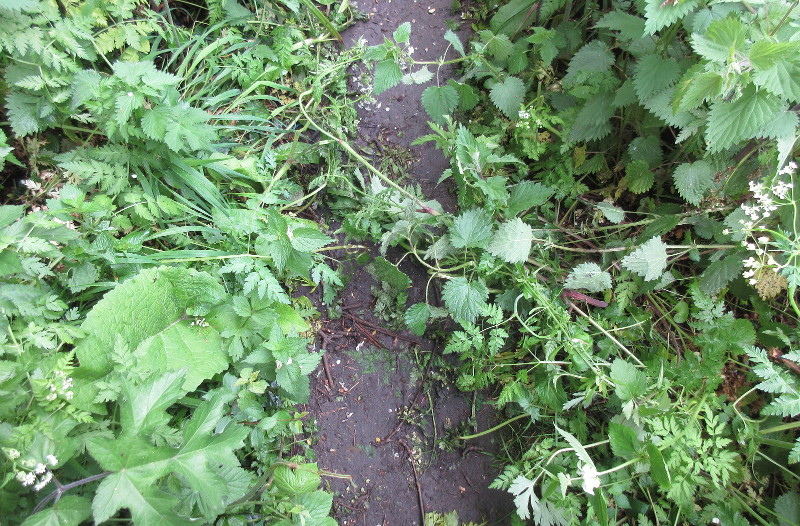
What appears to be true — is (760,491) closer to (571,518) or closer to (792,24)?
(571,518)

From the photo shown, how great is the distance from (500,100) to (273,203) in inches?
53.6

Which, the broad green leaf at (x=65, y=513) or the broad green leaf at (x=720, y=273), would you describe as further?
the broad green leaf at (x=720, y=273)

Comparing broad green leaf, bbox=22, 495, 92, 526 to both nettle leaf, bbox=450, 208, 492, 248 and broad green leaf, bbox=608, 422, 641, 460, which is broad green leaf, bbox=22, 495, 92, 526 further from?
broad green leaf, bbox=608, 422, 641, 460

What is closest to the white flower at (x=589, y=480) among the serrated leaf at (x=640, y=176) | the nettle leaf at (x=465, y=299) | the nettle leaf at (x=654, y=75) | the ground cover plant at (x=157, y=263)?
the nettle leaf at (x=465, y=299)

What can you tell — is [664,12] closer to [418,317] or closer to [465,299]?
[465,299]

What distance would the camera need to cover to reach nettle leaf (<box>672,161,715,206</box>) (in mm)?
2209

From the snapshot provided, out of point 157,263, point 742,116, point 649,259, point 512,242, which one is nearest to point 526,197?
point 512,242

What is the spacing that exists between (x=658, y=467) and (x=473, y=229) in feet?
3.94

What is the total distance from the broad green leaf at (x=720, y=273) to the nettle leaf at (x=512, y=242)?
0.86m

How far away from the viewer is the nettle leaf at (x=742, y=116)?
67.2 inches

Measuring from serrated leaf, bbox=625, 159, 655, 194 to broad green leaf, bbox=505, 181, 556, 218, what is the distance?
50cm

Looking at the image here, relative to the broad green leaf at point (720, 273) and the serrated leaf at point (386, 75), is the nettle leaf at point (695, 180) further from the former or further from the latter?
the serrated leaf at point (386, 75)

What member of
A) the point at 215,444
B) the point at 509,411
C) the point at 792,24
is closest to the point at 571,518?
the point at 509,411

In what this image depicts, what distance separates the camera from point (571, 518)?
1.93 meters
